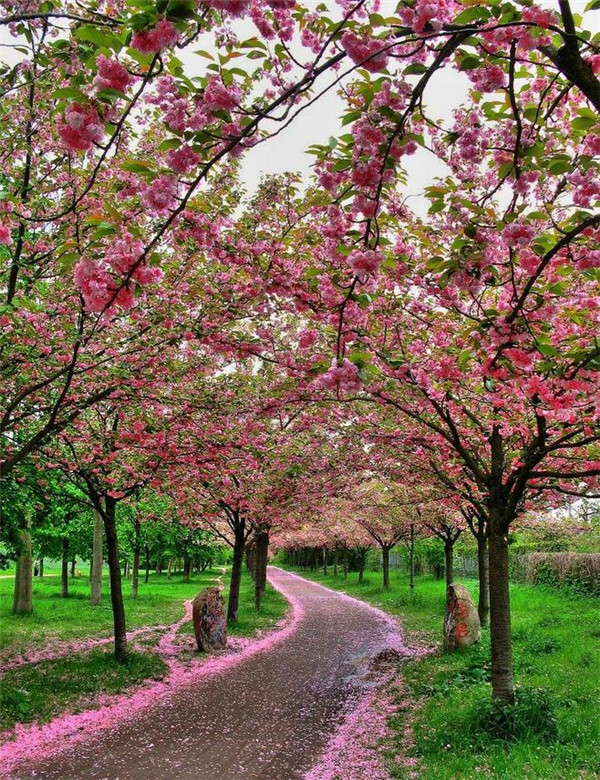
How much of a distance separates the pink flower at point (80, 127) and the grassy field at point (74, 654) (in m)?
7.69

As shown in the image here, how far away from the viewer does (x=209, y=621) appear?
1323cm

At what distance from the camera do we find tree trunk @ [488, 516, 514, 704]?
23.9ft

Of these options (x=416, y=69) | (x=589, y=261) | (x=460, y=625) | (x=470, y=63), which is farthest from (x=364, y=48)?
(x=460, y=625)

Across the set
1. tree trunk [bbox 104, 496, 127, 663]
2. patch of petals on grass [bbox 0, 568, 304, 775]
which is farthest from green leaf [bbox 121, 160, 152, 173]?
tree trunk [bbox 104, 496, 127, 663]

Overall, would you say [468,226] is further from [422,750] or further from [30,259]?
[422,750]

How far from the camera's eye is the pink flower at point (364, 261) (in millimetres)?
3572

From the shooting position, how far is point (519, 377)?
5.40 meters

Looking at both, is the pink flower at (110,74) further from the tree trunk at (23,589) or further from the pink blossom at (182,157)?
the tree trunk at (23,589)

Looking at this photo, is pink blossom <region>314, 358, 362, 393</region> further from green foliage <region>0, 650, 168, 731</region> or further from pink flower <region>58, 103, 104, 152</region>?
green foliage <region>0, 650, 168, 731</region>

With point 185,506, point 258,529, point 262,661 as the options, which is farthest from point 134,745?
point 258,529

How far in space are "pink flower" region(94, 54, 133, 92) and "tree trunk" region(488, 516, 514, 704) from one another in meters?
7.30

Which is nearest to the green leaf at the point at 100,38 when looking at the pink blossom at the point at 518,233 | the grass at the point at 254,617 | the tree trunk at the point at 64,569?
the pink blossom at the point at 518,233

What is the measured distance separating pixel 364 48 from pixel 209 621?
13050 mm

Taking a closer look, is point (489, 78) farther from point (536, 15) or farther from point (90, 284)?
point (90, 284)
